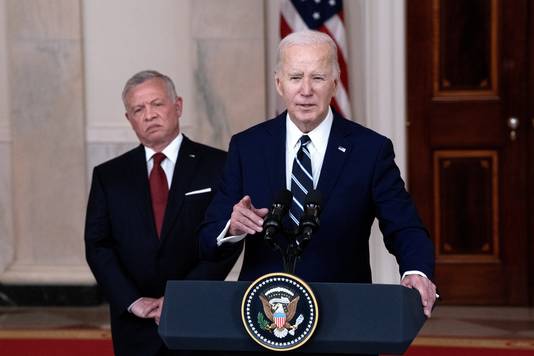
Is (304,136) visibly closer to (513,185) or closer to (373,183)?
(373,183)

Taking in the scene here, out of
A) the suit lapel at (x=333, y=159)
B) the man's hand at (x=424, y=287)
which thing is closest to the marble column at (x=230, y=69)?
the suit lapel at (x=333, y=159)

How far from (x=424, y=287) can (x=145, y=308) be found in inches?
56.1

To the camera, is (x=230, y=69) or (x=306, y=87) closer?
(x=306, y=87)

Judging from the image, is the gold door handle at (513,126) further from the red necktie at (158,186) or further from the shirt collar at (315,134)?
the shirt collar at (315,134)

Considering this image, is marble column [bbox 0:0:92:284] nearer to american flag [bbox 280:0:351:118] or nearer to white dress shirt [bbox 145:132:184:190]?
american flag [bbox 280:0:351:118]

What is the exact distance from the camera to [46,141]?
8.12 m

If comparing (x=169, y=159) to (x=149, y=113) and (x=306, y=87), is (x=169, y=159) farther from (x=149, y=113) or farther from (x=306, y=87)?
(x=306, y=87)

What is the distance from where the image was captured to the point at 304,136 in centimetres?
322

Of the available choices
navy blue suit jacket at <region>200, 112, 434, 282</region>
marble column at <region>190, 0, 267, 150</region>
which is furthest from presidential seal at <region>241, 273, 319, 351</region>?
marble column at <region>190, 0, 267, 150</region>

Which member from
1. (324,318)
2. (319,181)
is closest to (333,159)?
(319,181)

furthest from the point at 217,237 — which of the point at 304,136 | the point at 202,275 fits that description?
the point at 202,275

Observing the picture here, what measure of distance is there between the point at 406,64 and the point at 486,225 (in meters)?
1.21

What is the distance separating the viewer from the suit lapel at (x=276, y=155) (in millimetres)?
3178

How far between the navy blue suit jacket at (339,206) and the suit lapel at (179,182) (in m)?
0.94
